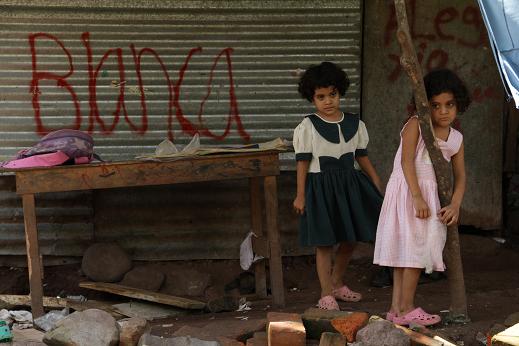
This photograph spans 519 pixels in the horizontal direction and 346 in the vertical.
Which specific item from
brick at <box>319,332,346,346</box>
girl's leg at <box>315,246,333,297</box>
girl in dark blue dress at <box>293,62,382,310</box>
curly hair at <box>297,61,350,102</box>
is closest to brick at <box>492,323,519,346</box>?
brick at <box>319,332,346,346</box>

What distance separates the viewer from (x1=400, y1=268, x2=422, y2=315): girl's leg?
521cm

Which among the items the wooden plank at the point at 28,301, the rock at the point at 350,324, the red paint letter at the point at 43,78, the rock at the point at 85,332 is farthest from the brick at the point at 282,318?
the red paint letter at the point at 43,78

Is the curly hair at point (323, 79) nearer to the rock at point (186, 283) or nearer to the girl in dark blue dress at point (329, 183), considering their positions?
the girl in dark blue dress at point (329, 183)

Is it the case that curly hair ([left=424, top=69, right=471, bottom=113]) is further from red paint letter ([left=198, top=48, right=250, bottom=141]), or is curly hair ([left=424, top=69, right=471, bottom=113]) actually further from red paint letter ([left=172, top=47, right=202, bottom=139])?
red paint letter ([left=172, top=47, right=202, bottom=139])

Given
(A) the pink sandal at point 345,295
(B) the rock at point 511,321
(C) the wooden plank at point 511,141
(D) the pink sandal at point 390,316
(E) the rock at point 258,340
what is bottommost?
(A) the pink sandal at point 345,295

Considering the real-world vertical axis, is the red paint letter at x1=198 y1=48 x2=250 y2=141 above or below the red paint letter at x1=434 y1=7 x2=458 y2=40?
below

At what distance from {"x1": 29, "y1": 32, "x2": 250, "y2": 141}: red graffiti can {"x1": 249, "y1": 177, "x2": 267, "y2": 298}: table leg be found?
22.6 inches

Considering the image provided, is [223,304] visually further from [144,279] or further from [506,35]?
[506,35]

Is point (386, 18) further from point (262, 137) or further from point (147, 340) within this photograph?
point (147, 340)

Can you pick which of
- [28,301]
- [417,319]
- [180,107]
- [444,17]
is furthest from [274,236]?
[444,17]

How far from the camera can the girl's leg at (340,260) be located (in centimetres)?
605

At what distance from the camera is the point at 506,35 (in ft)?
14.7

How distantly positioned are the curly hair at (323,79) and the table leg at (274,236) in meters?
0.67

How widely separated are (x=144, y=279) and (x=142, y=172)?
126 centimetres
